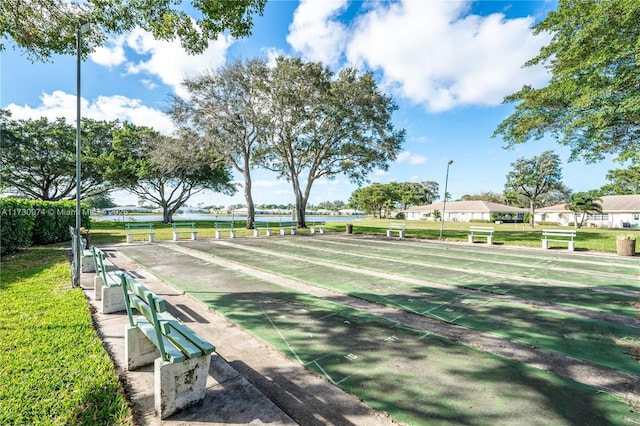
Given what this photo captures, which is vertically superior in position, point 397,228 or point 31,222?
point 31,222

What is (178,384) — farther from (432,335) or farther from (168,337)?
(432,335)

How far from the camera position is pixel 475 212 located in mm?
62219

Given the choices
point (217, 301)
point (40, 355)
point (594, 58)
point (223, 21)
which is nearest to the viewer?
point (40, 355)

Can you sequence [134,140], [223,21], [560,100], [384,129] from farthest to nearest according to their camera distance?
1. [134,140]
2. [384,129]
3. [560,100]
4. [223,21]

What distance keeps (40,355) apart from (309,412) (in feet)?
11.0

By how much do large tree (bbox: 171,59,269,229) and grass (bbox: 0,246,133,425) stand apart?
19.8 m

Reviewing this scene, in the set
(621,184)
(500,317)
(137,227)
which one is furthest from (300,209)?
(621,184)

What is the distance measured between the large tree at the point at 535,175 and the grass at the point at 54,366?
1986 inches

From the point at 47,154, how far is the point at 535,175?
6382cm

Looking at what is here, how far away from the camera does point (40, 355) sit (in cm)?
334

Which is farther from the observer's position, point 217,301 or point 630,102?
point 630,102

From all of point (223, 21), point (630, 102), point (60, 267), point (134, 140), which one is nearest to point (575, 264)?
point (630, 102)

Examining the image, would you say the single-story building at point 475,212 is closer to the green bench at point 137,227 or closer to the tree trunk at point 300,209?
the tree trunk at point 300,209

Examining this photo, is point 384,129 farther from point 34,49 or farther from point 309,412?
point 309,412
